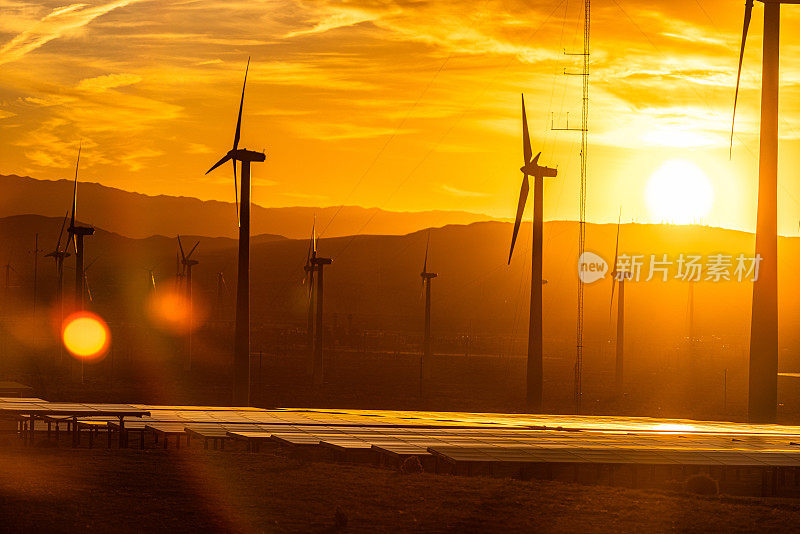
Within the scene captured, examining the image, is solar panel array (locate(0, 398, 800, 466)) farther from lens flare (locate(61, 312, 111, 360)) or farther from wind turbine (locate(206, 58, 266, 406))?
lens flare (locate(61, 312, 111, 360))

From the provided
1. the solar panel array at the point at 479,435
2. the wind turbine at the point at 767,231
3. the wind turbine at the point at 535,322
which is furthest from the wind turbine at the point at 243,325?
the wind turbine at the point at 767,231

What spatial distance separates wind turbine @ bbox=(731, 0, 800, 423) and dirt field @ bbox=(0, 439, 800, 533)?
2553cm

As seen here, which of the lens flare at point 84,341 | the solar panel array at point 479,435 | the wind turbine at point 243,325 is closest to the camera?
the solar panel array at point 479,435

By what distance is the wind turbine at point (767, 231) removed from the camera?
58.7m

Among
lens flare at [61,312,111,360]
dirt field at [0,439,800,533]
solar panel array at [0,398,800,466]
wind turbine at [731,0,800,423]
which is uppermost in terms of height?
wind turbine at [731,0,800,423]

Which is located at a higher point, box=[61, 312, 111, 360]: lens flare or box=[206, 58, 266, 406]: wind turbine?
box=[206, 58, 266, 406]: wind turbine

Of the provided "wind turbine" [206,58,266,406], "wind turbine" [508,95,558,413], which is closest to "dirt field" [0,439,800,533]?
"wind turbine" [206,58,266,406]

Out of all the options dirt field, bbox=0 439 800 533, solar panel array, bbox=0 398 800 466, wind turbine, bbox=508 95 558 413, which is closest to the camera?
dirt field, bbox=0 439 800 533

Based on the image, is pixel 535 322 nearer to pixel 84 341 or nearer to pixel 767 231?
pixel 767 231

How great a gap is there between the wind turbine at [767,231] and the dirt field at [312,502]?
25.5 meters

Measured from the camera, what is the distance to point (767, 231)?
193 feet

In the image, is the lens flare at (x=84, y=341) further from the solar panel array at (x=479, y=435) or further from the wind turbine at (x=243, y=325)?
the solar panel array at (x=479, y=435)

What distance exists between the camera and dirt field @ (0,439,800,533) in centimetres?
2847

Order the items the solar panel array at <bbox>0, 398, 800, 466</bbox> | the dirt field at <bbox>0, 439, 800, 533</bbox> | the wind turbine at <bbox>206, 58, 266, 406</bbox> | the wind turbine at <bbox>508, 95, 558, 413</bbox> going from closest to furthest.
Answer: the dirt field at <bbox>0, 439, 800, 533</bbox>
the solar panel array at <bbox>0, 398, 800, 466</bbox>
the wind turbine at <bbox>206, 58, 266, 406</bbox>
the wind turbine at <bbox>508, 95, 558, 413</bbox>
